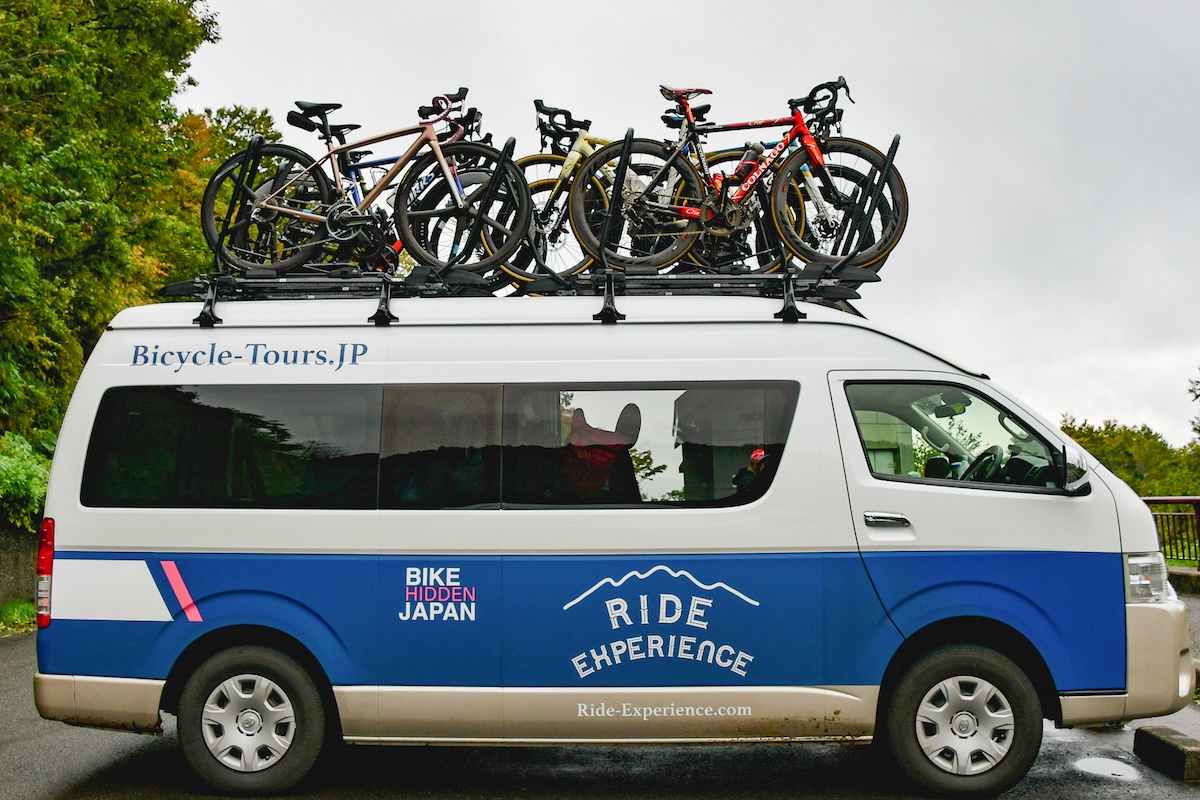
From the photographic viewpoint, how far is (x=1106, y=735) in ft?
22.8

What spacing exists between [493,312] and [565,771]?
278cm

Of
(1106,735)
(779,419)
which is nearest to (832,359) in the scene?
(779,419)

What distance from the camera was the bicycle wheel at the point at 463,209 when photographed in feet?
23.4

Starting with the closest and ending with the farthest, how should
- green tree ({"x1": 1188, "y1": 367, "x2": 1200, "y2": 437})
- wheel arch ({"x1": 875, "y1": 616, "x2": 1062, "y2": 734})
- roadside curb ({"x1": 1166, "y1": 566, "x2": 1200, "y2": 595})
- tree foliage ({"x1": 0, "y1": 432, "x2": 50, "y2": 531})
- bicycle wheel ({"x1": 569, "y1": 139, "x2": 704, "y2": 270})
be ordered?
1. wheel arch ({"x1": 875, "y1": 616, "x2": 1062, "y2": 734})
2. bicycle wheel ({"x1": 569, "y1": 139, "x2": 704, "y2": 270})
3. roadside curb ({"x1": 1166, "y1": 566, "x2": 1200, "y2": 595})
4. tree foliage ({"x1": 0, "y1": 432, "x2": 50, "y2": 531})
5. green tree ({"x1": 1188, "y1": 367, "x2": 1200, "y2": 437})

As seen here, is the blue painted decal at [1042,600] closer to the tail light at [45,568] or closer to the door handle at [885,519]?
the door handle at [885,519]

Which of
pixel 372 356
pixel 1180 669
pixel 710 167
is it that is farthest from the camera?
pixel 710 167

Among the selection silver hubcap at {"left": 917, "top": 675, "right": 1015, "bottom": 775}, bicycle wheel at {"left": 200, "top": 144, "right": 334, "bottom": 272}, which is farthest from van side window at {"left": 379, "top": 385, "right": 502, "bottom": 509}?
silver hubcap at {"left": 917, "top": 675, "right": 1015, "bottom": 775}

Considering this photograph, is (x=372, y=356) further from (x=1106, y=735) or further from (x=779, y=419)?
(x=1106, y=735)

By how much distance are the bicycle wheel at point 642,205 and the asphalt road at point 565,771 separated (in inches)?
133

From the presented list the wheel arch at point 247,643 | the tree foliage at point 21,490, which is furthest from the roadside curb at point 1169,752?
the tree foliage at point 21,490

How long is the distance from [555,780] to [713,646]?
1.38 metres

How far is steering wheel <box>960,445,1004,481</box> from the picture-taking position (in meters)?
5.60

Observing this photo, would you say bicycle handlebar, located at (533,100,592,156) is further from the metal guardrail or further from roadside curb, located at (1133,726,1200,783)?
the metal guardrail

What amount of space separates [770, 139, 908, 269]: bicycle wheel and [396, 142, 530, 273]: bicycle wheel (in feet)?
Answer: 6.06
